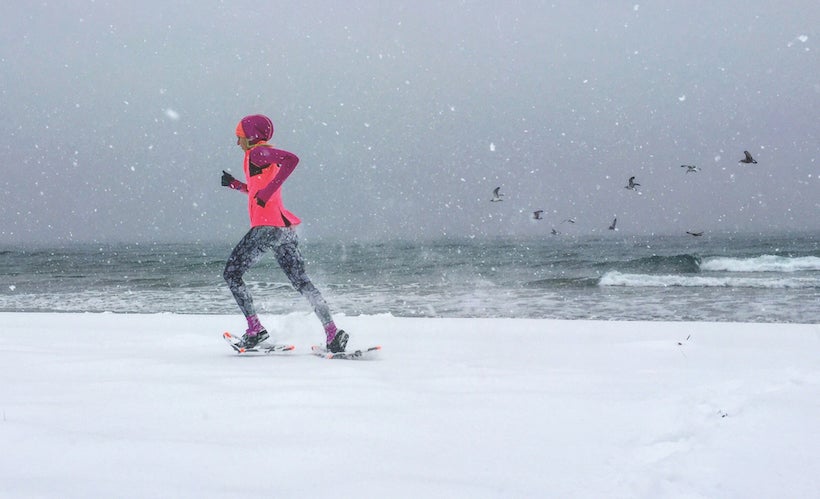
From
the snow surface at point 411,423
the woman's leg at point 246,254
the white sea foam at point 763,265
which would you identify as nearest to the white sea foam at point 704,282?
the white sea foam at point 763,265

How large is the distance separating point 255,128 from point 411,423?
2.81 metres

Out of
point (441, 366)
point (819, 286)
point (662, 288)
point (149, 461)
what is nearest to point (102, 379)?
point (149, 461)

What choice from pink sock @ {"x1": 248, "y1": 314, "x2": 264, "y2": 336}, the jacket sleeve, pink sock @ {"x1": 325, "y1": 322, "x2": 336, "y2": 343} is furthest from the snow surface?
the jacket sleeve

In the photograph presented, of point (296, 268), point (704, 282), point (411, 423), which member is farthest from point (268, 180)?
point (704, 282)

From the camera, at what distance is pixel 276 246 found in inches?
162

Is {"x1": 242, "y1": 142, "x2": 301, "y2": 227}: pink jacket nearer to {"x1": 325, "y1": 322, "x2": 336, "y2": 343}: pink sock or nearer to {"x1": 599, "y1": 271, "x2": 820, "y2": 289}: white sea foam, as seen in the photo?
{"x1": 325, "y1": 322, "x2": 336, "y2": 343}: pink sock

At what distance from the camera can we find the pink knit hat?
13.9 feet

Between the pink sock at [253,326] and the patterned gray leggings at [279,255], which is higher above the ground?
the patterned gray leggings at [279,255]

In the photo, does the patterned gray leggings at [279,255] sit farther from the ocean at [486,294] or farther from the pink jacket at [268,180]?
the ocean at [486,294]

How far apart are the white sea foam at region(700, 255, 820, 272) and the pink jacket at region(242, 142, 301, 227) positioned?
32592mm

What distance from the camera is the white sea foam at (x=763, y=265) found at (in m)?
Answer: 31.1

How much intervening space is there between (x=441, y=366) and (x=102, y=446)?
2.09 meters

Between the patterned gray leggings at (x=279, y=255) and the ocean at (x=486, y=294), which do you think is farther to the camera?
the ocean at (x=486, y=294)

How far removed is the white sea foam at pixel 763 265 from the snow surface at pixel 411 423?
3173 cm
